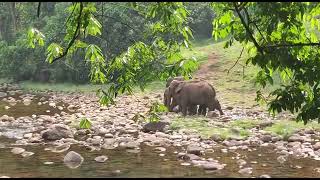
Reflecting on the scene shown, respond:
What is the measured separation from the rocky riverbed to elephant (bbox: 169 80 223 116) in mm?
566

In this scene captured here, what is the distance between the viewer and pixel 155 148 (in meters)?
12.4

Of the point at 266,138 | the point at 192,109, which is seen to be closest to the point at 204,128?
the point at 266,138

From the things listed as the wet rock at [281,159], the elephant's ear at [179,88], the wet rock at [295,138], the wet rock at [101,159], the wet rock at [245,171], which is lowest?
the wet rock at [101,159]

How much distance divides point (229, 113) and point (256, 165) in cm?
825

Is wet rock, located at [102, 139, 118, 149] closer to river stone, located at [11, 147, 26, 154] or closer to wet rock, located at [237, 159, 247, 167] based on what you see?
river stone, located at [11, 147, 26, 154]

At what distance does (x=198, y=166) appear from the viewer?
10.3 metres

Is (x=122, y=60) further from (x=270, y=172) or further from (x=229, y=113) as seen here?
(x=229, y=113)

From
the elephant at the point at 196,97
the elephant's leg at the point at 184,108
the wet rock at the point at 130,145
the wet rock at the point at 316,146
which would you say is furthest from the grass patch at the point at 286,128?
the wet rock at the point at 130,145

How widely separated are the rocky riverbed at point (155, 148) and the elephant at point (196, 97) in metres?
0.57

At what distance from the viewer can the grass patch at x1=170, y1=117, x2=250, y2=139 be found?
13.8m

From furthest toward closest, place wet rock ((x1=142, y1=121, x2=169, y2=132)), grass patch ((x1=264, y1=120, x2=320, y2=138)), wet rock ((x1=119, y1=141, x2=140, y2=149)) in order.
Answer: wet rock ((x1=142, y1=121, x2=169, y2=132))
grass patch ((x1=264, y1=120, x2=320, y2=138))
wet rock ((x1=119, y1=141, x2=140, y2=149))

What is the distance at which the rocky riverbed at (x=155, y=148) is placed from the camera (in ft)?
33.1

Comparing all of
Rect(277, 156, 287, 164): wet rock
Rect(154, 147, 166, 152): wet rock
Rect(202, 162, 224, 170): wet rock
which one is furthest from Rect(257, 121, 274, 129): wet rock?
Rect(202, 162, 224, 170): wet rock

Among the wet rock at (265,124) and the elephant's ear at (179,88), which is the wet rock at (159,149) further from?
the elephant's ear at (179,88)
